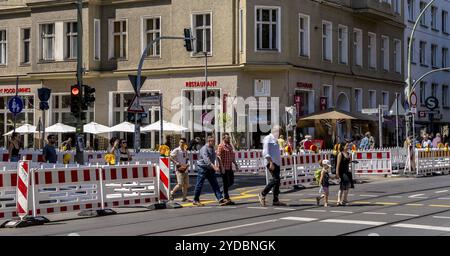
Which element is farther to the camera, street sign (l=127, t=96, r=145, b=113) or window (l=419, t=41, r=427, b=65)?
window (l=419, t=41, r=427, b=65)

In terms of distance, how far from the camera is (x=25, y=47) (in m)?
48.6

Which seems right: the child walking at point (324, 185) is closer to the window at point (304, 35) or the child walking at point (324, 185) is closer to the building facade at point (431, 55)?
the window at point (304, 35)

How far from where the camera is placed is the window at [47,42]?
153 feet

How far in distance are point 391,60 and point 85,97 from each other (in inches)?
1307

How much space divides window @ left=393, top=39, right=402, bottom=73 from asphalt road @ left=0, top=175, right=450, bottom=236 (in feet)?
120

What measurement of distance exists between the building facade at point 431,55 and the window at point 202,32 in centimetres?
2104

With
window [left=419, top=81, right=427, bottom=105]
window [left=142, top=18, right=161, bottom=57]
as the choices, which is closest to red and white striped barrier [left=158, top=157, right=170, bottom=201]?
window [left=142, top=18, right=161, bottom=57]

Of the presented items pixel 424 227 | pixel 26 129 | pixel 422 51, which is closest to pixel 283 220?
pixel 424 227

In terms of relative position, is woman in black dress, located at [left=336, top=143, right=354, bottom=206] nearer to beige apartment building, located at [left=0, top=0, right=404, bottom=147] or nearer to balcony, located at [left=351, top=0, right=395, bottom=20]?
beige apartment building, located at [left=0, top=0, right=404, bottom=147]

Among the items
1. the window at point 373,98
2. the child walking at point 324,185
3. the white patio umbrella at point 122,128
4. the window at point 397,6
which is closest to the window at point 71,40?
the white patio umbrella at point 122,128

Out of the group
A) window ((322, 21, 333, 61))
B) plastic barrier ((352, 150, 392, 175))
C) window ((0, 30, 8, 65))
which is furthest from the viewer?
window ((0, 30, 8, 65))

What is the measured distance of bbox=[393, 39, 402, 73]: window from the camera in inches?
2180

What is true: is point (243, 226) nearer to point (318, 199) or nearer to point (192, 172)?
point (318, 199)

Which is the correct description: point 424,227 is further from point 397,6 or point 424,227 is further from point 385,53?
point 397,6
